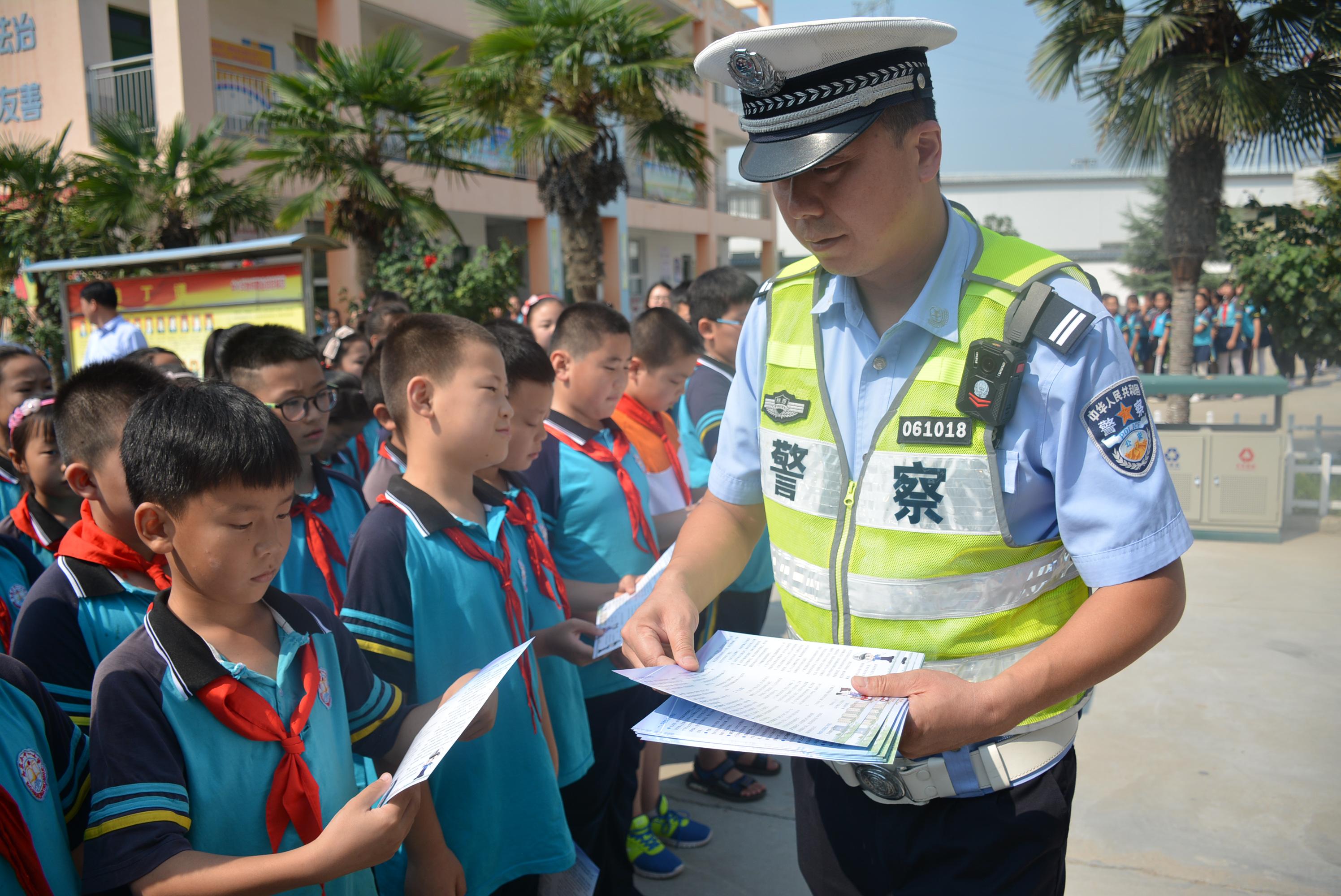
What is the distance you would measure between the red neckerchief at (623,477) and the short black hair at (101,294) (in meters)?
5.22

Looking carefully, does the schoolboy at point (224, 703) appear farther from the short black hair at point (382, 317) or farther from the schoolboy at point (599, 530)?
the short black hair at point (382, 317)

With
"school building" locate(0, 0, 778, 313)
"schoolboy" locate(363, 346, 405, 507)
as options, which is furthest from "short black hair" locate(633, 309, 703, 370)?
"school building" locate(0, 0, 778, 313)

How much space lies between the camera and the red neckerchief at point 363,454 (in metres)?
3.98

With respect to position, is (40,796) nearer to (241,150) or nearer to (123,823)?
(123,823)

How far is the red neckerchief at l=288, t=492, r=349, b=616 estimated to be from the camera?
7.93 ft

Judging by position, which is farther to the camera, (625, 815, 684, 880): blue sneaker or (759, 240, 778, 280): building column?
(759, 240, 778, 280): building column

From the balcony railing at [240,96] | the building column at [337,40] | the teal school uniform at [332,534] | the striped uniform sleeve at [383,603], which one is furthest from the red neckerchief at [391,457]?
the building column at [337,40]

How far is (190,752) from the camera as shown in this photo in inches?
54.1

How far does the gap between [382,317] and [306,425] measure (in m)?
3.12

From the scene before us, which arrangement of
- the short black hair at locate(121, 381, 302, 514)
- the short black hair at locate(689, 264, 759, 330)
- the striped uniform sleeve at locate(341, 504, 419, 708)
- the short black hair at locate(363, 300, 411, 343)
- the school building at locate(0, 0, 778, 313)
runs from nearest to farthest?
the short black hair at locate(121, 381, 302, 514), the striped uniform sleeve at locate(341, 504, 419, 708), the short black hair at locate(689, 264, 759, 330), the short black hair at locate(363, 300, 411, 343), the school building at locate(0, 0, 778, 313)

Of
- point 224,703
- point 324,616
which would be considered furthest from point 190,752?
point 324,616

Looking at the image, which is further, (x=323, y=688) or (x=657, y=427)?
(x=657, y=427)

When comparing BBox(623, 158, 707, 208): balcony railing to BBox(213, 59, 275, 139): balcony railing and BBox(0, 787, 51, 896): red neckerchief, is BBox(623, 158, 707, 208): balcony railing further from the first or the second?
BBox(0, 787, 51, 896): red neckerchief

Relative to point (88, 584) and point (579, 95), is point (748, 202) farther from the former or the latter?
point (88, 584)
